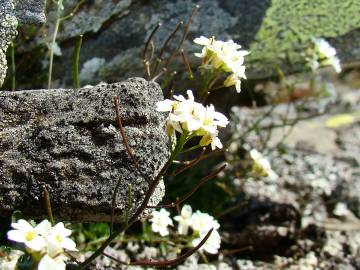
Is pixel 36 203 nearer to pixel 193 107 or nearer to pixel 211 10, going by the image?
pixel 193 107

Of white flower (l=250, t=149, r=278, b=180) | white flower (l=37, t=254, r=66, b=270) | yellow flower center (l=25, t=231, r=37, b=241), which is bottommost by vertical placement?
white flower (l=250, t=149, r=278, b=180)

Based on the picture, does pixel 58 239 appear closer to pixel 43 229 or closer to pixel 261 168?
pixel 43 229

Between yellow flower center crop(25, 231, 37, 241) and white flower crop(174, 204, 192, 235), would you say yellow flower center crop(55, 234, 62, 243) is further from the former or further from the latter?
white flower crop(174, 204, 192, 235)

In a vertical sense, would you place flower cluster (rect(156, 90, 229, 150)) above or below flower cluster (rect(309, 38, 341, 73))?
above

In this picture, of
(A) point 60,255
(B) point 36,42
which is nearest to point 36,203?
(A) point 60,255

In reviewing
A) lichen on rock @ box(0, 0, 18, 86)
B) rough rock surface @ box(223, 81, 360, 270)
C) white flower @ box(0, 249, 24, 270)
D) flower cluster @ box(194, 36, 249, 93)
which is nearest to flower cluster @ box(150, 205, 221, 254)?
rough rock surface @ box(223, 81, 360, 270)

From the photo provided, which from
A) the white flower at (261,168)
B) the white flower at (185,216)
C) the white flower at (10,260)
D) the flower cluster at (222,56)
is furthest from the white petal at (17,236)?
the white flower at (261,168)
